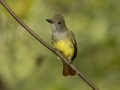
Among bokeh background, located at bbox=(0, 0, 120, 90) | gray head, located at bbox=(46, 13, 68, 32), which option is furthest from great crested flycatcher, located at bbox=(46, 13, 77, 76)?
bokeh background, located at bbox=(0, 0, 120, 90)

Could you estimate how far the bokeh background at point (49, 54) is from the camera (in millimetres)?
4168

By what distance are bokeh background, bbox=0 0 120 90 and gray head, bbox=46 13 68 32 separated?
2.43 ft

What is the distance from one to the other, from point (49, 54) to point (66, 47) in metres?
1.41

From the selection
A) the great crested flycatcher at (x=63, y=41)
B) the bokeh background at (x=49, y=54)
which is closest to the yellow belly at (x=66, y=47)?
the great crested flycatcher at (x=63, y=41)

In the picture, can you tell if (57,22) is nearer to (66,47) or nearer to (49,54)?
(66,47)

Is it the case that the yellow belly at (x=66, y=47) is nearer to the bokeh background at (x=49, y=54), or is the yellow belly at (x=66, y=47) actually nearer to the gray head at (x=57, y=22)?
the gray head at (x=57, y=22)

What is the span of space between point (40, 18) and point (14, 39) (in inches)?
18.0

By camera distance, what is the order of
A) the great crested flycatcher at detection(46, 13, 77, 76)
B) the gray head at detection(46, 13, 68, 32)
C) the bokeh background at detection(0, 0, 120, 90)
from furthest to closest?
the bokeh background at detection(0, 0, 120, 90) < the great crested flycatcher at detection(46, 13, 77, 76) < the gray head at detection(46, 13, 68, 32)

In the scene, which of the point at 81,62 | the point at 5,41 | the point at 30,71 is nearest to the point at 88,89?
the point at 81,62

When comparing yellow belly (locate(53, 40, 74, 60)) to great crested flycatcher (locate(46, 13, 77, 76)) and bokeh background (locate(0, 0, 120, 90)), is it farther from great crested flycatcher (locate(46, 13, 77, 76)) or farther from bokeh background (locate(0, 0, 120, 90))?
bokeh background (locate(0, 0, 120, 90))

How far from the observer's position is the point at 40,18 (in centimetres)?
477

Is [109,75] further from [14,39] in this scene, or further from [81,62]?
[14,39]

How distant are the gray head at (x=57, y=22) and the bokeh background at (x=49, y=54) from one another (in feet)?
2.43

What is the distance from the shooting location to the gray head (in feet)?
10.0
